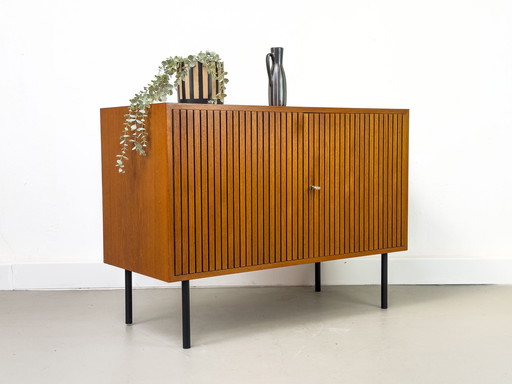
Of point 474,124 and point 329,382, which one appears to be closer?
point 329,382

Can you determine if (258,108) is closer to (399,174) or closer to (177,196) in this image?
(177,196)

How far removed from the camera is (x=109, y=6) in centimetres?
464

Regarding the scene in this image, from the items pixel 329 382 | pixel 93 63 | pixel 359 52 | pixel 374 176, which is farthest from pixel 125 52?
pixel 329 382

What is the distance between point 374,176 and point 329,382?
53.4 inches

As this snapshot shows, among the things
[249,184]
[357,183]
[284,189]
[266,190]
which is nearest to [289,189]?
[284,189]

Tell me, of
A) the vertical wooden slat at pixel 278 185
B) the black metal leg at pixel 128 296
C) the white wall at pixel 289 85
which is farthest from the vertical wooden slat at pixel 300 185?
the white wall at pixel 289 85

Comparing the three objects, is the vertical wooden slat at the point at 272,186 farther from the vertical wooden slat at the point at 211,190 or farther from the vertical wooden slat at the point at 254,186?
the vertical wooden slat at the point at 211,190

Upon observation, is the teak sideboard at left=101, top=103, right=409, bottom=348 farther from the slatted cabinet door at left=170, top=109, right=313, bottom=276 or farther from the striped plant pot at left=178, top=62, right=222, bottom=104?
the striped plant pot at left=178, top=62, right=222, bottom=104

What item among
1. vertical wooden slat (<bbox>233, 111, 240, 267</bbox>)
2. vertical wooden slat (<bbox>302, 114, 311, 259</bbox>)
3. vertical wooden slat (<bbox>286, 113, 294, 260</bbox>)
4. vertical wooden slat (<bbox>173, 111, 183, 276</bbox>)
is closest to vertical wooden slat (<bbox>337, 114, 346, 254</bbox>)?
vertical wooden slat (<bbox>302, 114, 311, 259</bbox>)

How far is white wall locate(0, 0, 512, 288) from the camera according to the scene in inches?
184

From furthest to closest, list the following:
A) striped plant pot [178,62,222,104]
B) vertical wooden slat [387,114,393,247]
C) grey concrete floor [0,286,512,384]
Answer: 1. vertical wooden slat [387,114,393,247]
2. striped plant pot [178,62,222,104]
3. grey concrete floor [0,286,512,384]

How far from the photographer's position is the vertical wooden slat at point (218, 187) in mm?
3438

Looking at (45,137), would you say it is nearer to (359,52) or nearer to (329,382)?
(359,52)

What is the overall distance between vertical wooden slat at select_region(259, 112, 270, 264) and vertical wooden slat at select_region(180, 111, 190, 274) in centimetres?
42
